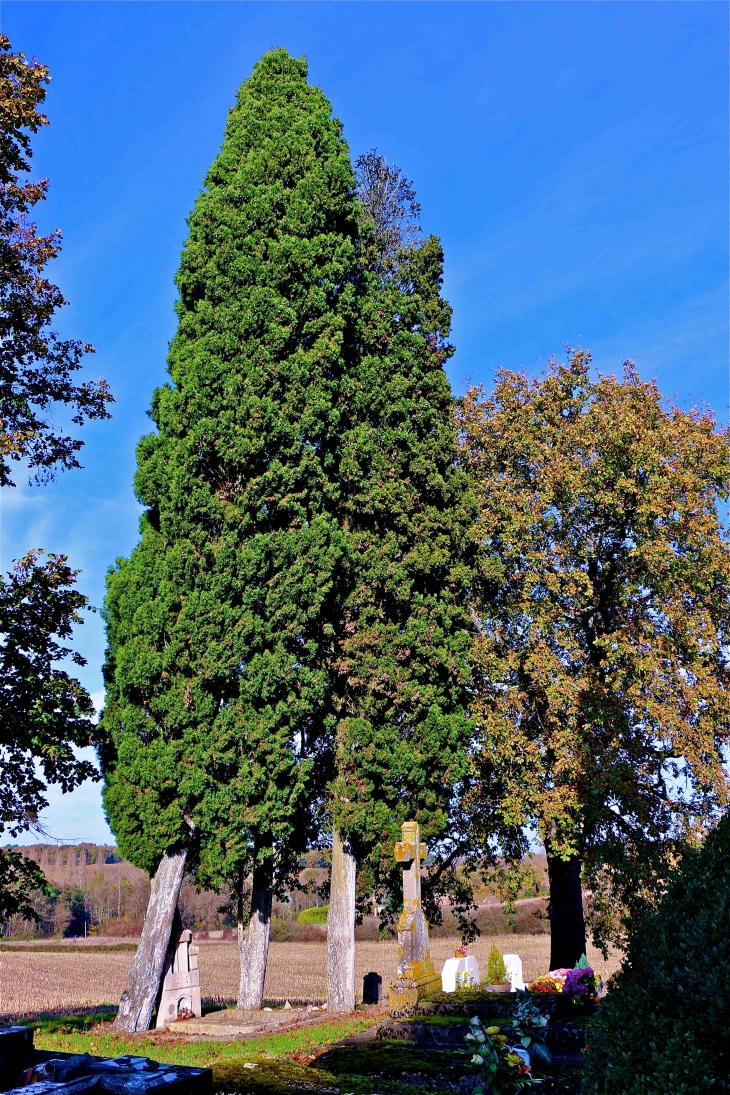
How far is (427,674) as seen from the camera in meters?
16.0

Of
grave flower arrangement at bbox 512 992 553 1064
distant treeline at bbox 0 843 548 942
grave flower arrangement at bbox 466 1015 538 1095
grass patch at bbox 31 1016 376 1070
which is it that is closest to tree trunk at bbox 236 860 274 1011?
grass patch at bbox 31 1016 376 1070

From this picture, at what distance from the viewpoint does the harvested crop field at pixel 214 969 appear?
66.6 feet

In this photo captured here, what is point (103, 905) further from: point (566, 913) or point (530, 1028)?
point (530, 1028)

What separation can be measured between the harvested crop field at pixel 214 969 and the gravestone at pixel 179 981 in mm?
5773

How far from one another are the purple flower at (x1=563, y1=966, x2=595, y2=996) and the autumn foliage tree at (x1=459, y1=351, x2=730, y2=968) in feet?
9.67

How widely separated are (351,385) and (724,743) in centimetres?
1039

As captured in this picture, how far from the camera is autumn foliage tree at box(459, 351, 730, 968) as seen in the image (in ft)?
50.8

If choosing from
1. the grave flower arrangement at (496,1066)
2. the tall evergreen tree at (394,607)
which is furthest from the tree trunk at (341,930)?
the grave flower arrangement at (496,1066)

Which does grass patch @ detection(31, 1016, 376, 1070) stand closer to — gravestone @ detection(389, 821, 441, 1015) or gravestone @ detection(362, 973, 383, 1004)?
gravestone @ detection(389, 821, 441, 1015)

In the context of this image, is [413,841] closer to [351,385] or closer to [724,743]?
[724,743]

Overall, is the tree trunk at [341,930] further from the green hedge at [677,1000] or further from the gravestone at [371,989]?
the green hedge at [677,1000]

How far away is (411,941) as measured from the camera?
44.1 feet

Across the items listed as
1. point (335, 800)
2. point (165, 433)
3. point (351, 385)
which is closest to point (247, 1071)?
point (335, 800)

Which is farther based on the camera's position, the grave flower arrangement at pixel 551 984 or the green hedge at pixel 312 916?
the green hedge at pixel 312 916
